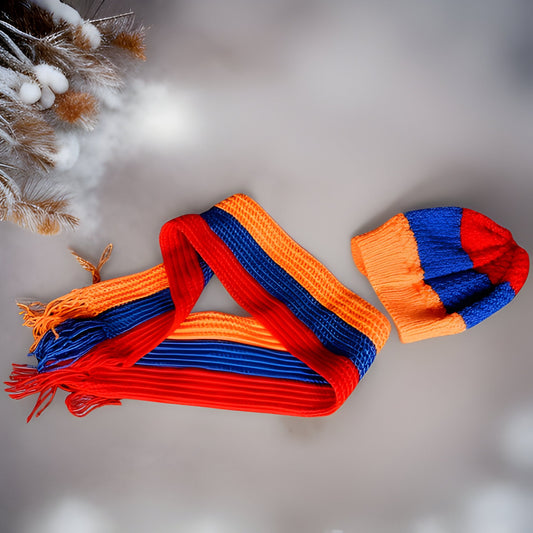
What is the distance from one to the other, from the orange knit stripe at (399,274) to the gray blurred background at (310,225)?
61mm

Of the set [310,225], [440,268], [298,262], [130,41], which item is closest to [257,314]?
[298,262]

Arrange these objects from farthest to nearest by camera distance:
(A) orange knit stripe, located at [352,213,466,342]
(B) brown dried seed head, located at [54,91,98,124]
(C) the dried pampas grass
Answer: (A) orange knit stripe, located at [352,213,466,342] < (B) brown dried seed head, located at [54,91,98,124] < (C) the dried pampas grass

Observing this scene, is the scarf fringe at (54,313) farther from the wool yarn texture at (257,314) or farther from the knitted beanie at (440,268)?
the knitted beanie at (440,268)

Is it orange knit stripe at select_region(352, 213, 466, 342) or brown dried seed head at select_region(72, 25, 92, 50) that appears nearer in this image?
brown dried seed head at select_region(72, 25, 92, 50)

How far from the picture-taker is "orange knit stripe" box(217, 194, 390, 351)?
51.1 inches

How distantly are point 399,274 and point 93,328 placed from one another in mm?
898

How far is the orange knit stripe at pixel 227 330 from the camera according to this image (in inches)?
51.3

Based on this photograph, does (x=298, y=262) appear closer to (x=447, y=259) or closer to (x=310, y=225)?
(x=310, y=225)

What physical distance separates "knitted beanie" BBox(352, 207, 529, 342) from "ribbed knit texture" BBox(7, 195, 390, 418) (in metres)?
0.10

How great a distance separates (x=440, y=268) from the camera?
1.26 meters

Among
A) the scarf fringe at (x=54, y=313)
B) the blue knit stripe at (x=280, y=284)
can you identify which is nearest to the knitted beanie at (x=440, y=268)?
the blue knit stripe at (x=280, y=284)

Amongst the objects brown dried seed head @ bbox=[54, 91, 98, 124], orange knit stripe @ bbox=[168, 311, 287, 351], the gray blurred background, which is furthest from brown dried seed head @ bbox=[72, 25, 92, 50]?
orange knit stripe @ bbox=[168, 311, 287, 351]

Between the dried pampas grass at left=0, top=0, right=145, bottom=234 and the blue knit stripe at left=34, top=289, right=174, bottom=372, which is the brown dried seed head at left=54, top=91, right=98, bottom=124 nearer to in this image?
the dried pampas grass at left=0, top=0, right=145, bottom=234

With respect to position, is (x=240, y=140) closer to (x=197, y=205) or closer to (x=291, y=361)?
(x=197, y=205)
